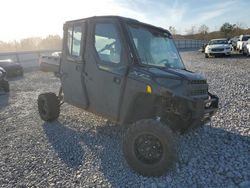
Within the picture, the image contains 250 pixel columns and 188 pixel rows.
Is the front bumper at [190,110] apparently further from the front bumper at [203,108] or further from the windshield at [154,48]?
the windshield at [154,48]

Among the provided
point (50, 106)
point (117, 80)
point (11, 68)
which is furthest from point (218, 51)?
point (117, 80)

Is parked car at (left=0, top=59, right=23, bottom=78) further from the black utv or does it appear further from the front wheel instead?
the front wheel

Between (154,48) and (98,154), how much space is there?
2.10 metres

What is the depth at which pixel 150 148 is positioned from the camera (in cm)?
391

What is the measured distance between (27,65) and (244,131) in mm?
19782

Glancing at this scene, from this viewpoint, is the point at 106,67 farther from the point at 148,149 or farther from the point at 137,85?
the point at 148,149

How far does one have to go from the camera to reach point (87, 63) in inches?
195

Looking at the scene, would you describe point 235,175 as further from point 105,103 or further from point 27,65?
point 27,65

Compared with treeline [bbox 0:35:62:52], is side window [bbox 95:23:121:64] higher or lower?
lower

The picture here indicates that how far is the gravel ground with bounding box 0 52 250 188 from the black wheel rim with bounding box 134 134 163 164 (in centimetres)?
27

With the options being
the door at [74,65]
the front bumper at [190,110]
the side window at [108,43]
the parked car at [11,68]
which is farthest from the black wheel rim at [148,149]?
the parked car at [11,68]

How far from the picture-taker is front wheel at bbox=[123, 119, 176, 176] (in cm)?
369

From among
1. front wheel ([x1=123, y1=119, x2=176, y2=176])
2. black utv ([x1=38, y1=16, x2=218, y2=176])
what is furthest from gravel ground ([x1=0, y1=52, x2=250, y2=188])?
black utv ([x1=38, y1=16, x2=218, y2=176])

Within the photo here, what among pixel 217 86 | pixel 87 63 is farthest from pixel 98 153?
pixel 217 86
